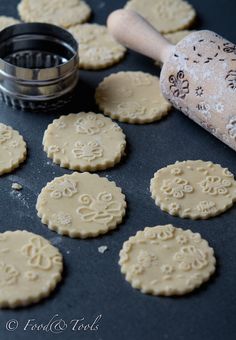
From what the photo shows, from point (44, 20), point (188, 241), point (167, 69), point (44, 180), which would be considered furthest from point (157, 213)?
point (44, 20)

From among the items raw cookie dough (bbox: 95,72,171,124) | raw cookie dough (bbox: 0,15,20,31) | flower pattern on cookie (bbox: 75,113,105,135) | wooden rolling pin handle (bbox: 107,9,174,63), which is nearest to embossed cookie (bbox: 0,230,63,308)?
flower pattern on cookie (bbox: 75,113,105,135)

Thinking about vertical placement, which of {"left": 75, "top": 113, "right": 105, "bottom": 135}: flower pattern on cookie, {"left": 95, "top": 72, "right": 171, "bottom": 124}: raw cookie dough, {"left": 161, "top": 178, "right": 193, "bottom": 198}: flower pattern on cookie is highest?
{"left": 95, "top": 72, "right": 171, "bottom": 124}: raw cookie dough

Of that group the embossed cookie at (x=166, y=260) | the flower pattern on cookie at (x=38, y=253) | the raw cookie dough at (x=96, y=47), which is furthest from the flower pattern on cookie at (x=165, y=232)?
the raw cookie dough at (x=96, y=47)

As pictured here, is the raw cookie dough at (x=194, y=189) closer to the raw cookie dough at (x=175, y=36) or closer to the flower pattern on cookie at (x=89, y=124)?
the flower pattern on cookie at (x=89, y=124)

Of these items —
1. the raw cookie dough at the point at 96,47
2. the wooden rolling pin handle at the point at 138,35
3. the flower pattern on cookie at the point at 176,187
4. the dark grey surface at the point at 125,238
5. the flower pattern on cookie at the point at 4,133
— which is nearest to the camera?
the dark grey surface at the point at 125,238

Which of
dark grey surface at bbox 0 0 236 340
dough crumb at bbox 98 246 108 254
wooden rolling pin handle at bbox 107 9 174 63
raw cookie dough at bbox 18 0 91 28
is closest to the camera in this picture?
dark grey surface at bbox 0 0 236 340

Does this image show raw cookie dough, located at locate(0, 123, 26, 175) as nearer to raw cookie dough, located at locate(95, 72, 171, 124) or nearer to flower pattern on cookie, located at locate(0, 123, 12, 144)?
flower pattern on cookie, located at locate(0, 123, 12, 144)
